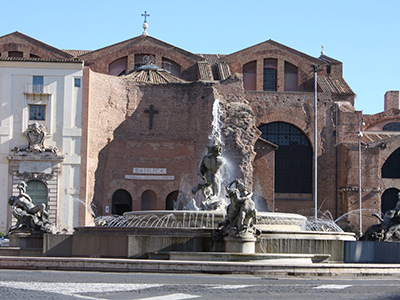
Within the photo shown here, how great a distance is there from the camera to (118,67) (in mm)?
56031

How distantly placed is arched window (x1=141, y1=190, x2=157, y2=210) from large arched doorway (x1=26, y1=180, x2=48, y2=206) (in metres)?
7.05

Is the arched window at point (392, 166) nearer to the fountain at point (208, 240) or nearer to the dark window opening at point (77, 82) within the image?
→ the dark window opening at point (77, 82)

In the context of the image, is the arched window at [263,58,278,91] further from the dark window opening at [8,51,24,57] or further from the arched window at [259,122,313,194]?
the dark window opening at [8,51,24,57]

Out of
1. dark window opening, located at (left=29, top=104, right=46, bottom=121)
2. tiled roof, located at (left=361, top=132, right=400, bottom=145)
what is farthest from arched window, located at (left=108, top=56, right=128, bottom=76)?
tiled roof, located at (left=361, top=132, right=400, bottom=145)

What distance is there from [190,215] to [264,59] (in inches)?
1434

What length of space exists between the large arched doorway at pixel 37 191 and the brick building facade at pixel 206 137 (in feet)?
7.03

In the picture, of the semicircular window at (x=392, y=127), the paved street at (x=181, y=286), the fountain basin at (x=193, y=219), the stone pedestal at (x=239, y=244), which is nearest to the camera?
the paved street at (x=181, y=286)

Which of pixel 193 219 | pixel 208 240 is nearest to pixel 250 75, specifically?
pixel 193 219

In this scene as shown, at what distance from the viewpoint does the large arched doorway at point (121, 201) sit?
49.5m

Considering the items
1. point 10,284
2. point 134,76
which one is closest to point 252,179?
point 134,76

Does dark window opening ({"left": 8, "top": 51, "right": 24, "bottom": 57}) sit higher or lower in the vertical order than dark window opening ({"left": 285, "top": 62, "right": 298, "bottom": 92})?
higher

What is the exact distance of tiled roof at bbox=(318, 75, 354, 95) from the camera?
55.1m

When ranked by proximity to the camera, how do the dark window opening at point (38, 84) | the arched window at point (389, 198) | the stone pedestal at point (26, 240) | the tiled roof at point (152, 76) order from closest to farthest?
1. the stone pedestal at point (26, 240)
2. the dark window opening at point (38, 84)
3. the tiled roof at point (152, 76)
4. the arched window at point (389, 198)

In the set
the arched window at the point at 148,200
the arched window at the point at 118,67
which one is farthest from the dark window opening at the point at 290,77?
the arched window at the point at 148,200
